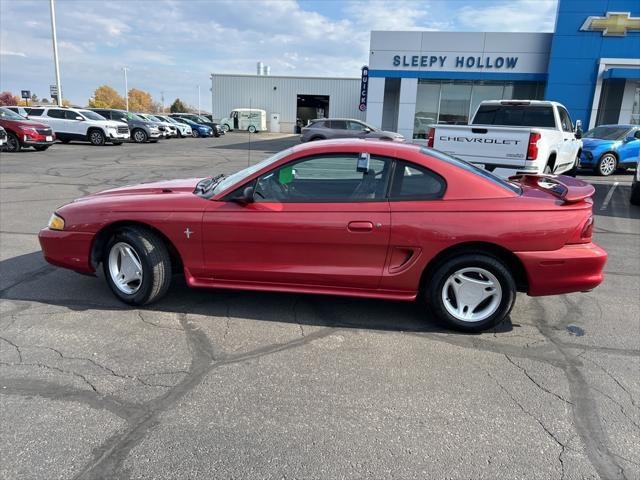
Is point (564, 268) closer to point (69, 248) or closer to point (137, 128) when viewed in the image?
point (69, 248)

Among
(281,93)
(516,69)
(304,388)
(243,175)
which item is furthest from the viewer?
(281,93)

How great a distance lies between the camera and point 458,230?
11.7 feet

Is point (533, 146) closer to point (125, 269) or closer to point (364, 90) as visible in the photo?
point (125, 269)

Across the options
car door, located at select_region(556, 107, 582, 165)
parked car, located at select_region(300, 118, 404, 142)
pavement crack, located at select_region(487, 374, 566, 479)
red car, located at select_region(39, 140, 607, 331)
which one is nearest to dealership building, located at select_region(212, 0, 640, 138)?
parked car, located at select_region(300, 118, 404, 142)

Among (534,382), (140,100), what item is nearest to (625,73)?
(534,382)

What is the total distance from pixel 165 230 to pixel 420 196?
7.01ft

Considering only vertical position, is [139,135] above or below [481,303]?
above

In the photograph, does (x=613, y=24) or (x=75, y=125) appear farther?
(x=75, y=125)

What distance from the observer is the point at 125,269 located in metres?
4.11

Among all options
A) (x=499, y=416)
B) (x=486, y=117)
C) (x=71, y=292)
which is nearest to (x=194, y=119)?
(x=486, y=117)

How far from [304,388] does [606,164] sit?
1507 cm

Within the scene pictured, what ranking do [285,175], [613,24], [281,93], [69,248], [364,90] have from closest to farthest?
1. [285,175]
2. [69,248]
3. [613,24]
4. [364,90]
5. [281,93]

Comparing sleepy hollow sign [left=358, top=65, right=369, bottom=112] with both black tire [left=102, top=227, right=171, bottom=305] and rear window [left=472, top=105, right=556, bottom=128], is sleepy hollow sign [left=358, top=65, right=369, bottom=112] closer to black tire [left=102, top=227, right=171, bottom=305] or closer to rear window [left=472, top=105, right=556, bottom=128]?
rear window [left=472, top=105, right=556, bottom=128]

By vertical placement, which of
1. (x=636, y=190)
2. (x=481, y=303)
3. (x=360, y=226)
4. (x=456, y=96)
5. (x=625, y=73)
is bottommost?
(x=481, y=303)
